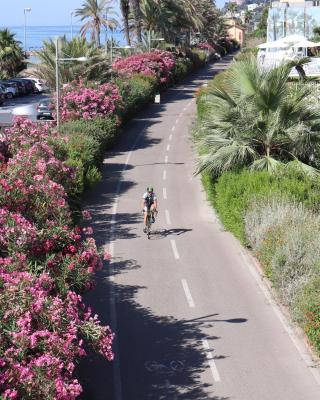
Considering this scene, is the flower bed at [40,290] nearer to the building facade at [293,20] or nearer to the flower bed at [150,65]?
the flower bed at [150,65]

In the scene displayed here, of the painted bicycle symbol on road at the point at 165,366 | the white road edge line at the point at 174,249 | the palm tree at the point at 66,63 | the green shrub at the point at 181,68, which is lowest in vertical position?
the painted bicycle symbol on road at the point at 165,366

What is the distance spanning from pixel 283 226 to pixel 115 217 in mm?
8511

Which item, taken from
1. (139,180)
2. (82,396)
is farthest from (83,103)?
(82,396)

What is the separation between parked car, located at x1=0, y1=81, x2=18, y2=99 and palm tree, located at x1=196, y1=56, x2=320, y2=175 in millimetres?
42118

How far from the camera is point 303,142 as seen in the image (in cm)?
2047

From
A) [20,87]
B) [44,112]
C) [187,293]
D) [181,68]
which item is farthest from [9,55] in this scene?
[187,293]

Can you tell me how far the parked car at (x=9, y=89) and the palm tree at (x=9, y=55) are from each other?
928 cm

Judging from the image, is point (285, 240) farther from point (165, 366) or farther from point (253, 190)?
point (165, 366)

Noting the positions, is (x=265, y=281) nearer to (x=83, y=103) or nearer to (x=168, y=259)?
(x=168, y=259)

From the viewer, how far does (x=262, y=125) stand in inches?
814

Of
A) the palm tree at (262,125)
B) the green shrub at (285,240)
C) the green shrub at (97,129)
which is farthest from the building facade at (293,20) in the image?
the green shrub at (285,240)

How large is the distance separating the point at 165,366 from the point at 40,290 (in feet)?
14.3

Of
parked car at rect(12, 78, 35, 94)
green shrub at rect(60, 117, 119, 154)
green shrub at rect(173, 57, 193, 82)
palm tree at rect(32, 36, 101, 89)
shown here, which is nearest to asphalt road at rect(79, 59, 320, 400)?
green shrub at rect(60, 117, 119, 154)

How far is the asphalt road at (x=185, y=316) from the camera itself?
12109 mm
